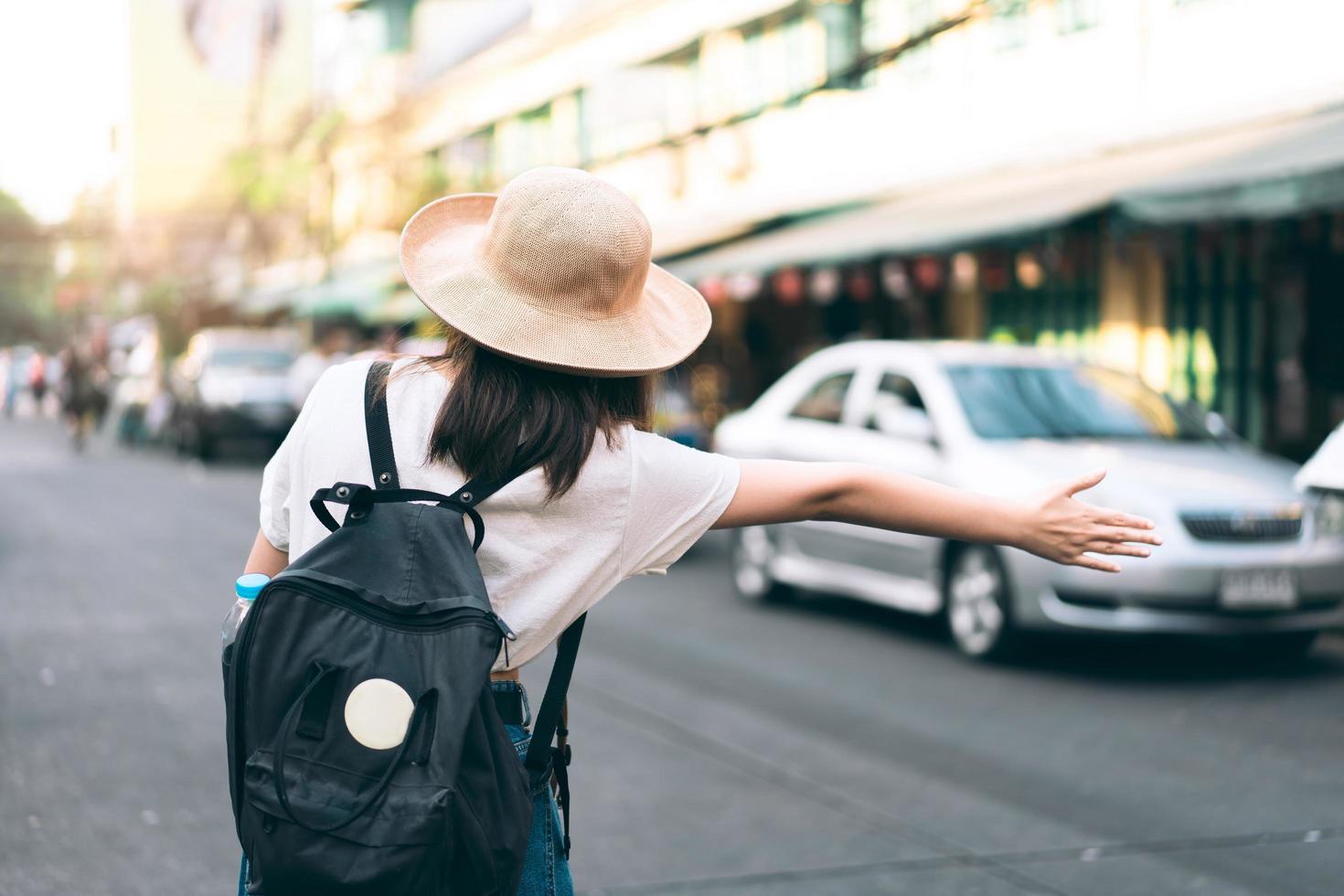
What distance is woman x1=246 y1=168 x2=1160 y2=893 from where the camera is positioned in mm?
2148

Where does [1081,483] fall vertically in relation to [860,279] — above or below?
below

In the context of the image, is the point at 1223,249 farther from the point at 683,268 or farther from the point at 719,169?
the point at 719,169

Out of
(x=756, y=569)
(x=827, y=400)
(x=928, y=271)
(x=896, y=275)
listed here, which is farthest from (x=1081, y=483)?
(x=896, y=275)

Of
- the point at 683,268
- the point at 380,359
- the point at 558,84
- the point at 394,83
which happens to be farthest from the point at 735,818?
the point at 394,83

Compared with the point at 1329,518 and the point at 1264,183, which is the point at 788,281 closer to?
the point at 1264,183

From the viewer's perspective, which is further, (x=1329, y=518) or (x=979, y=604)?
(x=979, y=604)

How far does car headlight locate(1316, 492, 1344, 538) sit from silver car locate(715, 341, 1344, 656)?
1 centimetres

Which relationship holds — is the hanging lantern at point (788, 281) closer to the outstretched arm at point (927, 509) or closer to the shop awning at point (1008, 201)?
the shop awning at point (1008, 201)

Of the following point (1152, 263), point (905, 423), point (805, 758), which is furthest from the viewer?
point (1152, 263)

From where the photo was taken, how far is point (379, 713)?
191cm

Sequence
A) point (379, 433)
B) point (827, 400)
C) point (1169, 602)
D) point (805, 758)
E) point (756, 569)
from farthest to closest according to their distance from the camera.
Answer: point (756, 569) < point (827, 400) < point (1169, 602) < point (805, 758) < point (379, 433)

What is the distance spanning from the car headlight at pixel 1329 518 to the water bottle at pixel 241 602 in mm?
6873

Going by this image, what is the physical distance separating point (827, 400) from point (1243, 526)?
288 cm

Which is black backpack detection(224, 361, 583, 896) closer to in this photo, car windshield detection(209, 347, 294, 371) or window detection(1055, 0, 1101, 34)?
window detection(1055, 0, 1101, 34)
